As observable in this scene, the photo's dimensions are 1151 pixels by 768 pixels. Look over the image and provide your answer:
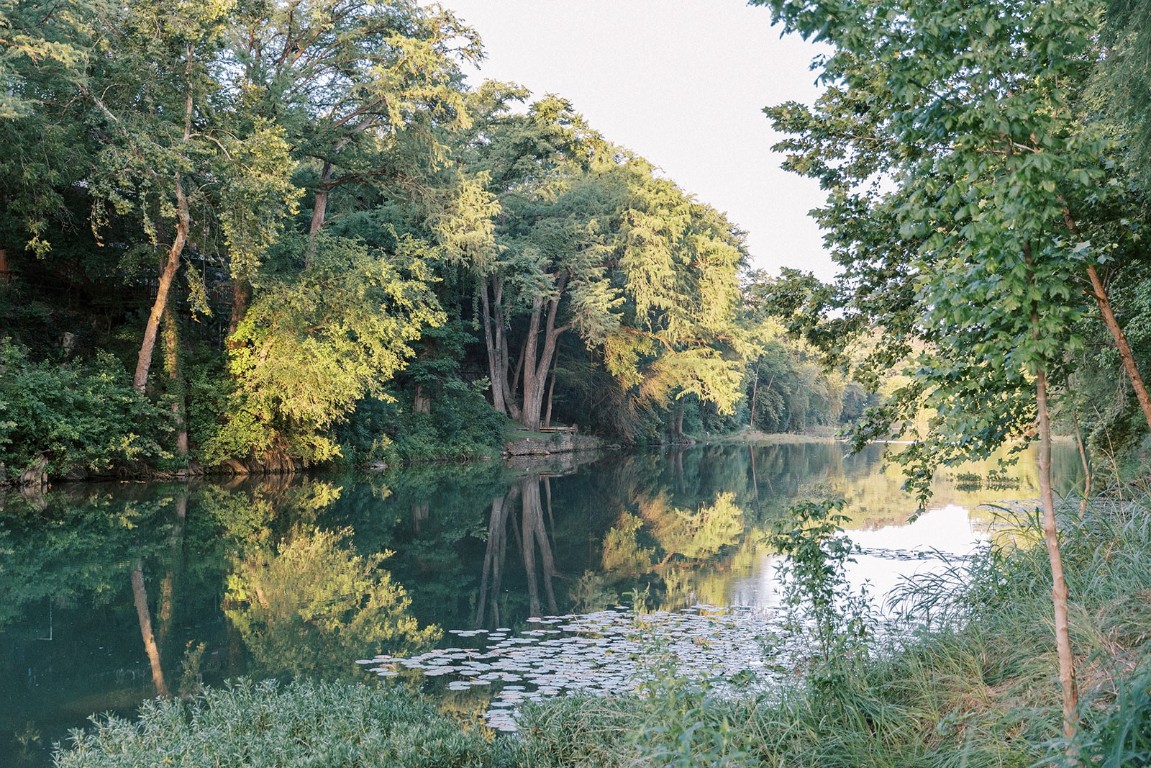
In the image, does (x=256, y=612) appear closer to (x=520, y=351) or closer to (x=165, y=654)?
(x=165, y=654)

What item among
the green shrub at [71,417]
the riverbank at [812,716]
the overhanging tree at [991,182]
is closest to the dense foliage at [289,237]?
the green shrub at [71,417]

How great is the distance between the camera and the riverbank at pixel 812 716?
3947mm

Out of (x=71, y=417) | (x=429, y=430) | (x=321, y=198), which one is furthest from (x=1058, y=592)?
(x=429, y=430)

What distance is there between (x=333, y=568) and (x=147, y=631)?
3.33 meters

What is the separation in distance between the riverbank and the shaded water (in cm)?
90

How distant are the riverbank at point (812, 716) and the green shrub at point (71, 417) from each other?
14.1 m

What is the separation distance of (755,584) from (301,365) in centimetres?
1407

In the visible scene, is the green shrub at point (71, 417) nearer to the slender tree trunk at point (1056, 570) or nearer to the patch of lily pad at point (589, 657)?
the patch of lily pad at point (589, 657)

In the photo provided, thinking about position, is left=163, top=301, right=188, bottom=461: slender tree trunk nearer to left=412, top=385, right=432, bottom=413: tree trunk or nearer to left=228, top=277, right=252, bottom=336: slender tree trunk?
left=228, top=277, right=252, bottom=336: slender tree trunk

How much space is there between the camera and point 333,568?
1159 centimetres

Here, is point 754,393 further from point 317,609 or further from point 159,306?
point 317,609

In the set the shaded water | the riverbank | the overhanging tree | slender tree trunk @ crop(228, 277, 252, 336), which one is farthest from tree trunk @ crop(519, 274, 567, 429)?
the overhanging tree

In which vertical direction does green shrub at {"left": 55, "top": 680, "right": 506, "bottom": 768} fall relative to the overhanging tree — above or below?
below

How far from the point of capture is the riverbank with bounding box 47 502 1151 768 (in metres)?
3.95
